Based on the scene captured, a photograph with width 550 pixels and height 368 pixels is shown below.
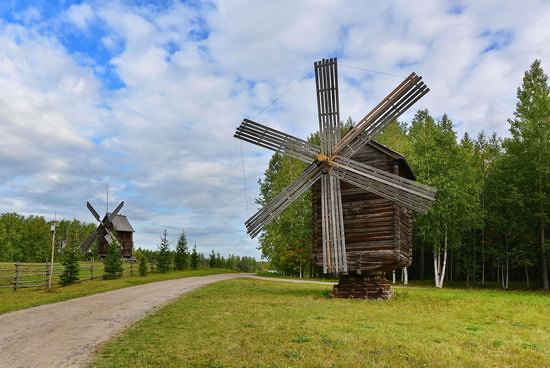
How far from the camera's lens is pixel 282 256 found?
4528 centimetres

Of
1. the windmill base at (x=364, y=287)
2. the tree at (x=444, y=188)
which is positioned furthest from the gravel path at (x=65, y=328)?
the tree at (x=444, y=188)

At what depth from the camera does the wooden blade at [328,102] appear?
66.0 feet

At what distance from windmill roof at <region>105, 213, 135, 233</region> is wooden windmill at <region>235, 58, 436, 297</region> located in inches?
1486

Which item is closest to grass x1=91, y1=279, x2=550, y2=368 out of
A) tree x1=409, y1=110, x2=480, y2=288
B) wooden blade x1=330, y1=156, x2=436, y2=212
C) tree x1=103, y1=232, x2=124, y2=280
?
wooden blade x1=330, y1=156, x2=436, y2=212

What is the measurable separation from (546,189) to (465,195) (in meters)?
5.68

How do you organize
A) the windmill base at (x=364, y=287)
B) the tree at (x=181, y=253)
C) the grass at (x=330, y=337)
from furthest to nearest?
the tree at (x=181, y=253), the windmill base at (x=364, y=287), the grass at (x=330, y=337)

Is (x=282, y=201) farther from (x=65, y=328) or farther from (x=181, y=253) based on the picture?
(x=181, y=253)

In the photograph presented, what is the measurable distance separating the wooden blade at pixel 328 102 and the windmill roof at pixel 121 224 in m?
39.0

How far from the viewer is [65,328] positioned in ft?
40.4

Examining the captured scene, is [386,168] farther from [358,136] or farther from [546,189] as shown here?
[546,189]

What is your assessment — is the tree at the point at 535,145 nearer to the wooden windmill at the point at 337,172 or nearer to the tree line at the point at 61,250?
the wooden windmill at the point at 337,172

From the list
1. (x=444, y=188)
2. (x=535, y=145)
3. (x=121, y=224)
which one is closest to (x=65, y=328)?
(x=444, y=188)


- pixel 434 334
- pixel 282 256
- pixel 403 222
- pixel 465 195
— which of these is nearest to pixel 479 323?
pixel 434 334

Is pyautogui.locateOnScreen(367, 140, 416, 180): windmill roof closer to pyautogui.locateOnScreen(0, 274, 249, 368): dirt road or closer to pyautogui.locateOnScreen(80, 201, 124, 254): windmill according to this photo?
pyautogui.locateOnScreen(0, 274, 249, 368): dirt road
